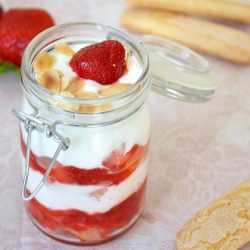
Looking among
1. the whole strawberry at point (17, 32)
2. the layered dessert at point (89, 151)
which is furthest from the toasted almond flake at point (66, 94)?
the whole strawberry at point (17, 32)

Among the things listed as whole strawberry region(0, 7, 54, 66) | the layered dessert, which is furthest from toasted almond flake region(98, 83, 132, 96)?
whole strawberry region(0, 7, 54, 66)

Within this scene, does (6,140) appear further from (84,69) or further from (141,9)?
(141,9)

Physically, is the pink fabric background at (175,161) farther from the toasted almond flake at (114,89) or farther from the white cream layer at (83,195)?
the toasted almond flake at (114,89)

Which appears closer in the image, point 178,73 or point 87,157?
point 87,157

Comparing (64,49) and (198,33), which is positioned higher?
(64,49)

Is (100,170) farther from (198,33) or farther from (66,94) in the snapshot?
(198,33)

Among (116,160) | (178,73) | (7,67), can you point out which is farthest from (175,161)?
(7,67)

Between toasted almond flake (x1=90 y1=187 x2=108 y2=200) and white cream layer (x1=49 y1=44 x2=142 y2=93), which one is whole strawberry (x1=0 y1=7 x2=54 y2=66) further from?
toasted almond flake (x1=90 y1=187 x2=108 y2=200)
